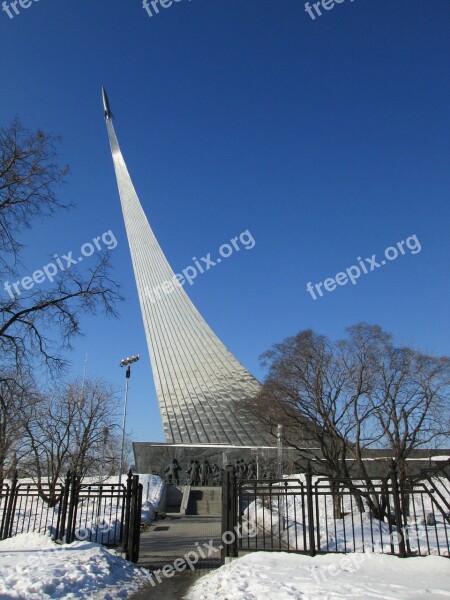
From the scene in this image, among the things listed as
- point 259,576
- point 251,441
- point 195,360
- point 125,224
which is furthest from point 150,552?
point 125,224

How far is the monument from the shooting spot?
28562 mm

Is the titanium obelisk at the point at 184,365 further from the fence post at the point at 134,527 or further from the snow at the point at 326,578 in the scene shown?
the snow at the point at 326,578

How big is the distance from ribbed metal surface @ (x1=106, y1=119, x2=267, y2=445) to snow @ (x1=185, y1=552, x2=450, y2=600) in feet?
70.9

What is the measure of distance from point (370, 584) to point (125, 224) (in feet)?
129

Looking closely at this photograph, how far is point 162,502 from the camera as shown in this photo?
1981 cm

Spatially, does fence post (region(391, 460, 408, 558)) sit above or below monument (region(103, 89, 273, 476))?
below

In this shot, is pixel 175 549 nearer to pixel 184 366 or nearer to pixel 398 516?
pixel 398 516

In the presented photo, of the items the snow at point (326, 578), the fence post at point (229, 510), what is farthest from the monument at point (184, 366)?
the snow at point (326, 578)

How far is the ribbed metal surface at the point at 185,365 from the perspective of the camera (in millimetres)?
28969

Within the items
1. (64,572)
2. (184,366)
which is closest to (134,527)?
(64,572)

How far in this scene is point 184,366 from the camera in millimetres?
33000

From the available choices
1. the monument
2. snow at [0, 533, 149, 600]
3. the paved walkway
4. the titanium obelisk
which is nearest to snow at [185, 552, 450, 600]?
the paved walkway

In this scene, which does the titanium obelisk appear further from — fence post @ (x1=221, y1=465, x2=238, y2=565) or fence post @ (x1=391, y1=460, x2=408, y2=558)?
fence post @ (x1=391, y1=460, x2=408, y2=558)

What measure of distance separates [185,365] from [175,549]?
24037mm
